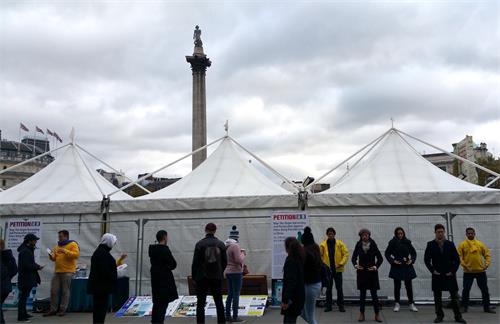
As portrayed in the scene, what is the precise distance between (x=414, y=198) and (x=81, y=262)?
828cm

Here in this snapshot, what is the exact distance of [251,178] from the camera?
12211 millimetres

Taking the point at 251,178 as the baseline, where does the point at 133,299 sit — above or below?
below

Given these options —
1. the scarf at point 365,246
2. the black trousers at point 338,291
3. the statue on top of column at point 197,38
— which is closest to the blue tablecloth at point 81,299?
the black trousers at point 338,291

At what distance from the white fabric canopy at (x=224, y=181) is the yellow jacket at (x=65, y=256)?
2.35 m

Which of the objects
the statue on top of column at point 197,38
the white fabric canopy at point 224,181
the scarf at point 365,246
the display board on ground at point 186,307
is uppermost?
the statue on top of column at point 197,38

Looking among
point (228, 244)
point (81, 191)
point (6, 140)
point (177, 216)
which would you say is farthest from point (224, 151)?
point (6, 140)

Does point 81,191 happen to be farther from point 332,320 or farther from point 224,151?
point 332,320

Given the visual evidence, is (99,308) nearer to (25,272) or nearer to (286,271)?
(286,271)

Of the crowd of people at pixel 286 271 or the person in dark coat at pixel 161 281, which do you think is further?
the person in dark coat at pixel 161 281

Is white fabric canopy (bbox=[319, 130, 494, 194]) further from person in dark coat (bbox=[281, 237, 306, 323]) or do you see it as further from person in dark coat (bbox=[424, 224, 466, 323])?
person in dark coat (bbox=[281, 237, 306, 323])

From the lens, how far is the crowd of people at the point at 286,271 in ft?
20.3

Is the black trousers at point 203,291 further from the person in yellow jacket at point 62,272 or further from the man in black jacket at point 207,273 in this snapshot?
the person in yellow jacket at point 62,272

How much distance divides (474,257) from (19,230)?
10.1 metres

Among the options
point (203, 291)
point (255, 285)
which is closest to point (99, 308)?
point (203, 291)
